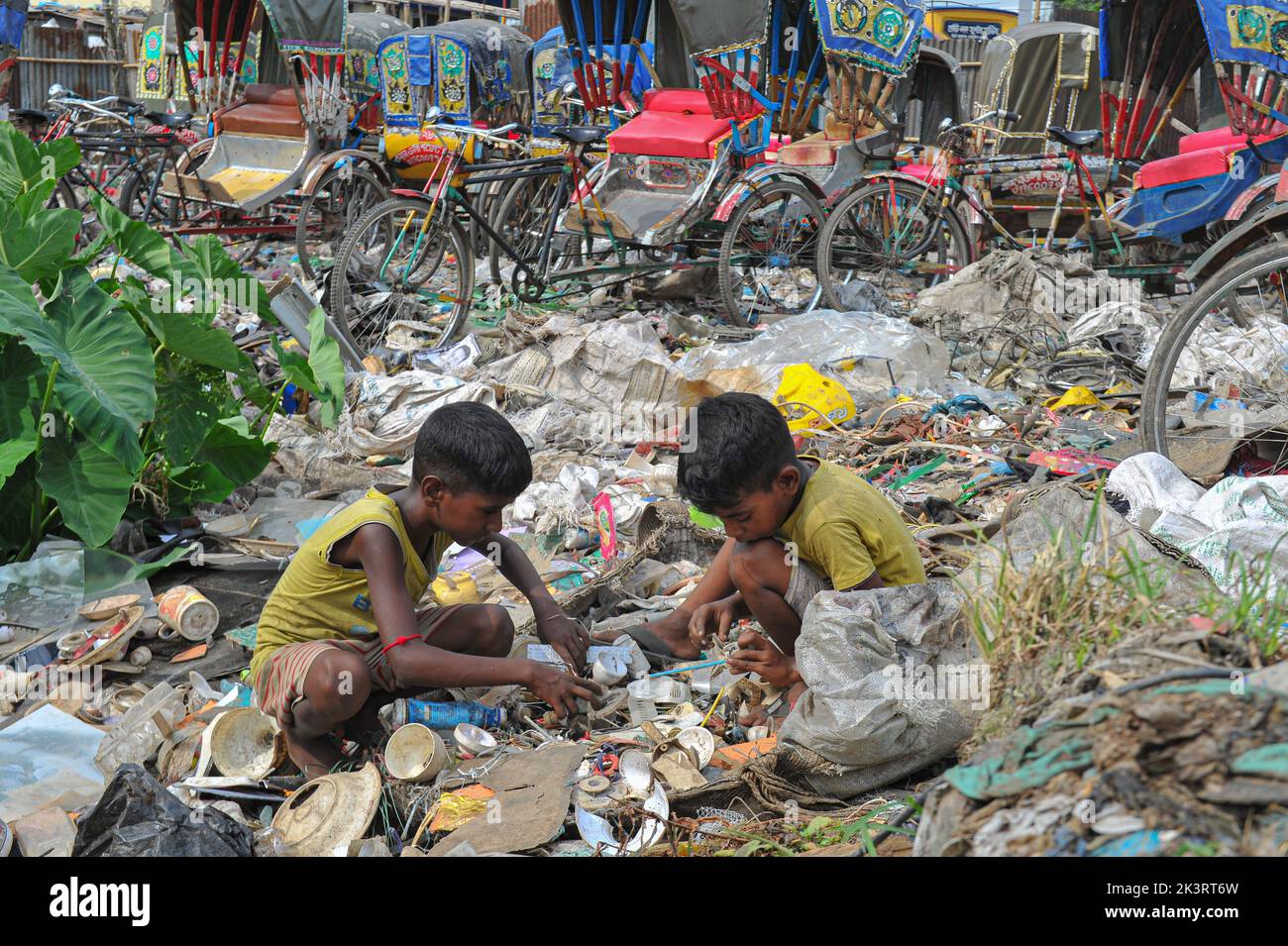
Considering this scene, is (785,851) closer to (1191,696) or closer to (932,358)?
(1191,696)

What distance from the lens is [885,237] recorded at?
7.80 m

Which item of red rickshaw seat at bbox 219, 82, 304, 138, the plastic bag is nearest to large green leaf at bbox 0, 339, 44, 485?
the plastic bag

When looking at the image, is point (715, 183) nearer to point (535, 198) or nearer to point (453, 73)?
point (535, 198)

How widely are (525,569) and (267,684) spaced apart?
2.46 ft

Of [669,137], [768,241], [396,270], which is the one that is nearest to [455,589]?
[396,270]

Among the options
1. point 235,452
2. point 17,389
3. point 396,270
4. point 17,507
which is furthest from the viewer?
point 396,270

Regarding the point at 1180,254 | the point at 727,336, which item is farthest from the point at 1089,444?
the point at 1180,254

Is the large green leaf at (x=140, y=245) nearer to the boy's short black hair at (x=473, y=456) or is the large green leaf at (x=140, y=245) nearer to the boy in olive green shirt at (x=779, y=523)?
the boy's short black hair at (x=473, y=456)

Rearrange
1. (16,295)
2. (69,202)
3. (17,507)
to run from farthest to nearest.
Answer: (69,202) < (17,507) < (16,295)

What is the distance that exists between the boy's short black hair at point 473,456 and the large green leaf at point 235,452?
1901 mm

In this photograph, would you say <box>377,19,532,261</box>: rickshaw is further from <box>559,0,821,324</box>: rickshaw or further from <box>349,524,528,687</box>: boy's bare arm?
<box>349,524,528,687</box>: boy's bare arm

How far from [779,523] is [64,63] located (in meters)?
21.2

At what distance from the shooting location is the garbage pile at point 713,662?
144cm
